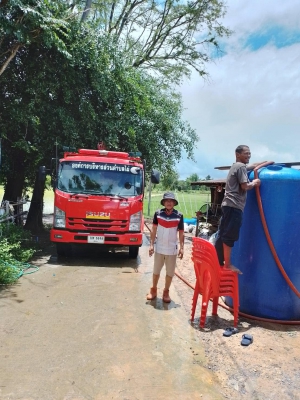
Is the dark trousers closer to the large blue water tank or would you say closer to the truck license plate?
the large blue water tank

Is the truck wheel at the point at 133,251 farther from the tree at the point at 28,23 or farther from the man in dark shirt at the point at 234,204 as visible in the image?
the tree at the point at 28,23

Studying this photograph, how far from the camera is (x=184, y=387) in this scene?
3105 mm

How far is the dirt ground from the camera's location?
314 cm

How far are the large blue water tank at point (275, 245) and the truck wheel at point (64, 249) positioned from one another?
4603mm

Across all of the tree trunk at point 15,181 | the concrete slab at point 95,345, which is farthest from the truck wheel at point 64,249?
the tree trunk at point 15,181

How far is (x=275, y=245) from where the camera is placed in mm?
4539

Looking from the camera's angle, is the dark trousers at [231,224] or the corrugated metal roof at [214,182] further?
the corrugated metal roof at [214,182]

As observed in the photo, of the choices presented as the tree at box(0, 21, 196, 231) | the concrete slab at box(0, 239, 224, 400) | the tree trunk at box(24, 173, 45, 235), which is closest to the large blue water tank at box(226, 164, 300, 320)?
the concrete slab at box(0, 239, 224, 400)

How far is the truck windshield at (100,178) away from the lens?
8.09m

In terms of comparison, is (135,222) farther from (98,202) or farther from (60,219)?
(60,219)

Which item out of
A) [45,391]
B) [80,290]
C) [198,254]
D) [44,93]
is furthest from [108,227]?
[45,391]

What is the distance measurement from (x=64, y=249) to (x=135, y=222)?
1.81m

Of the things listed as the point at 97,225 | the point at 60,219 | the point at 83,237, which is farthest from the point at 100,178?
the point at 83,237

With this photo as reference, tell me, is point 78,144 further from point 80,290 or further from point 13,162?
point 80,290
